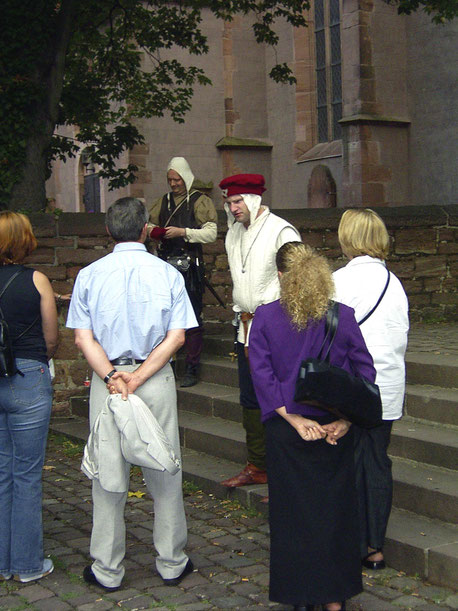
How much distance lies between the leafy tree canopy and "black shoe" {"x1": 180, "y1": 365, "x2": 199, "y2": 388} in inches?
109

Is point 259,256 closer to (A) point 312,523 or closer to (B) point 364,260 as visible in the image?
(B) point 364,260

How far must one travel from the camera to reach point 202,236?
793 centimetres

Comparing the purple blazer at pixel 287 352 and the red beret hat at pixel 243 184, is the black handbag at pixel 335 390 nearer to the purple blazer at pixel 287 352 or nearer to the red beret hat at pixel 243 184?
the purple blazer at pixel 287 352

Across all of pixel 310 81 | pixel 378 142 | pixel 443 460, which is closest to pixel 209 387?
pixel 443 460

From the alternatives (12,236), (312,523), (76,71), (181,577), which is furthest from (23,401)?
(76,71)

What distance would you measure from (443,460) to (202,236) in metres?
3.12

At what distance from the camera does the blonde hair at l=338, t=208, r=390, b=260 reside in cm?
474

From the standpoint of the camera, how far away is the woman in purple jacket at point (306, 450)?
3904 mm

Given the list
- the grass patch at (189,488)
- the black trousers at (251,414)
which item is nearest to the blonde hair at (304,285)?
the black trousers at (251,414)

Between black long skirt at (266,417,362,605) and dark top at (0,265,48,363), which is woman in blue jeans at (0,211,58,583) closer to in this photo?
dark top at (0,265,48,363)

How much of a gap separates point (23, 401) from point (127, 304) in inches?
28.6

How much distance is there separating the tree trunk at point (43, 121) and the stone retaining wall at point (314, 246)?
90cm

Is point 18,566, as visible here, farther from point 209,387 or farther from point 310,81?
point 310,81

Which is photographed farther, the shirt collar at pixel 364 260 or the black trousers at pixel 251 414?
the black trousers at pixel 251 414
